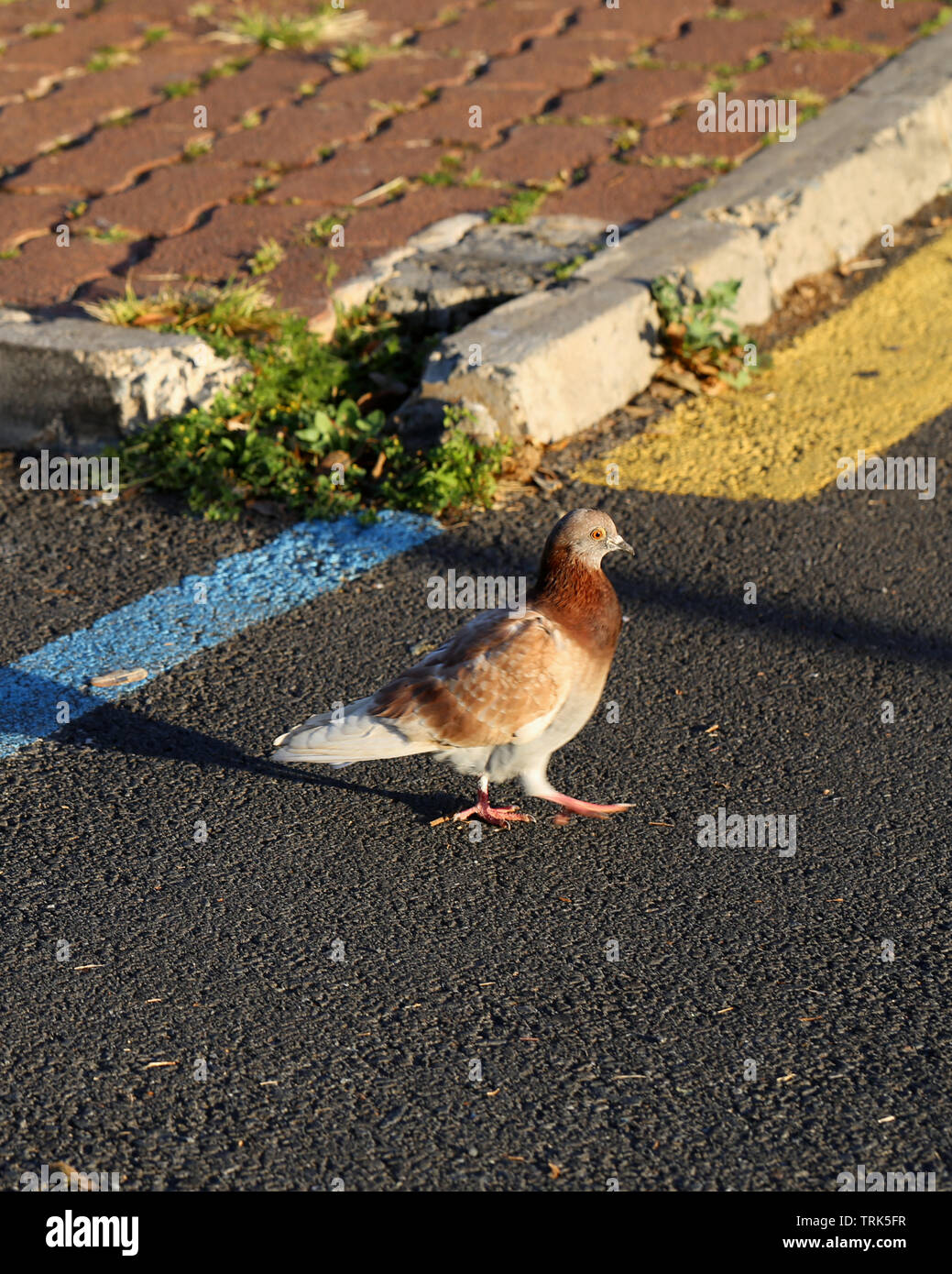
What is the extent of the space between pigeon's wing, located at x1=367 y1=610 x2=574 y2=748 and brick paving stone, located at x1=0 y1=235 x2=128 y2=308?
322 centimetres

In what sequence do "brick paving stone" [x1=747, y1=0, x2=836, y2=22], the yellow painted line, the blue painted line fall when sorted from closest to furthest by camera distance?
1. the blue painted line
2. the yellow painted line
3. "brick paving stone" [x1=747, y1=0, x2=836, y2=22]

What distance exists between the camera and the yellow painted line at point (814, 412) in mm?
5281

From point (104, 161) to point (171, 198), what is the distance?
2.10ft

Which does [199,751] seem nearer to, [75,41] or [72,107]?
[72,107]

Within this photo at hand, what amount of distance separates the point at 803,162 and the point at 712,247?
47.7 inches

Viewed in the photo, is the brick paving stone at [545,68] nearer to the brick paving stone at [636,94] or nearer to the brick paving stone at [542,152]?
the brick paving stone at [636,94]

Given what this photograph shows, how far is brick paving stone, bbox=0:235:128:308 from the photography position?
19.6ft

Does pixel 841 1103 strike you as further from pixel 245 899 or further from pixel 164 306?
pixel 164 306

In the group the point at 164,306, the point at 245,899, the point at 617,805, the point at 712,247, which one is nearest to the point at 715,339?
the point at 712,247

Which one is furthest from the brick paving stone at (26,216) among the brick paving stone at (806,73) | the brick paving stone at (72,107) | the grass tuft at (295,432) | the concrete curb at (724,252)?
the brick paving stone at (806,73)

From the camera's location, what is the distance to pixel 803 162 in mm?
7004

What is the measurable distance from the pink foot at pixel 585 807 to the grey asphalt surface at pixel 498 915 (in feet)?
0.17

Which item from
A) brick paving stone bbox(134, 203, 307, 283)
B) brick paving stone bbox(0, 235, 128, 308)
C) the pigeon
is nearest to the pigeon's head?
the pigeon

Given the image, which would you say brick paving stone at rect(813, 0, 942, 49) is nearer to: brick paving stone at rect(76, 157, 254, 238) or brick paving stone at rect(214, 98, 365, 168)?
brick paving stone at rect(214, 98, 365, 168)
